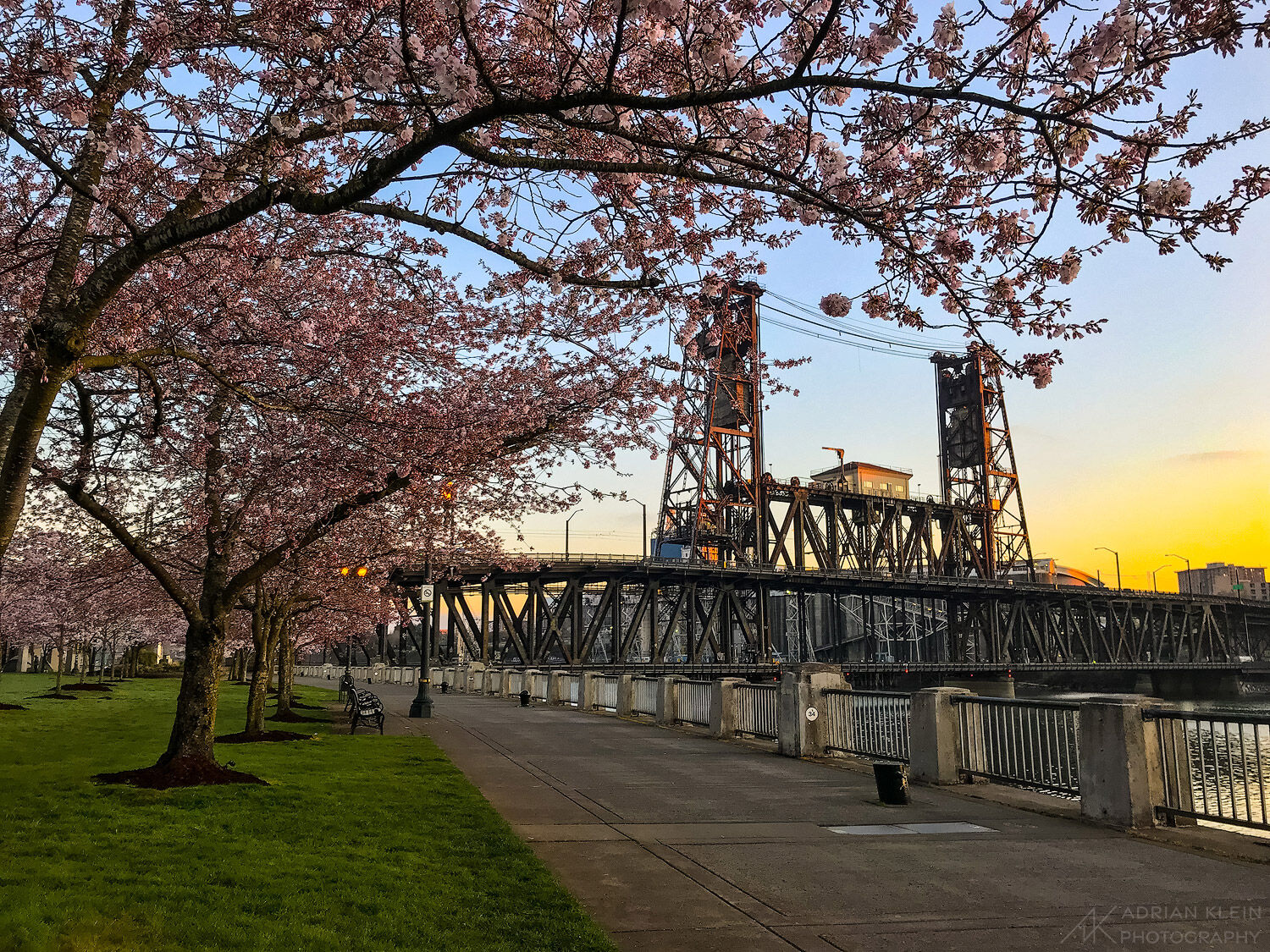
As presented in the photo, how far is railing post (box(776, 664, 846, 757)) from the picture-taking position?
15.8 m

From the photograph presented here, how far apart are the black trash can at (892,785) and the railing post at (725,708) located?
8.38 metres

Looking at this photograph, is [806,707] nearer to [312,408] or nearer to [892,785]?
[892,785]

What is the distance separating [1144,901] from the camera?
21.3 ft

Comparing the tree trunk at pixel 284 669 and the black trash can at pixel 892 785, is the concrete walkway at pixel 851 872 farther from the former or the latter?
the tree trunk at pixel 284 669

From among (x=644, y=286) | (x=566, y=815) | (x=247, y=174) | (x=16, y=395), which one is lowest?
(x=566, y=815)

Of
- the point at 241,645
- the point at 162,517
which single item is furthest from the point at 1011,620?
the point at 162,517

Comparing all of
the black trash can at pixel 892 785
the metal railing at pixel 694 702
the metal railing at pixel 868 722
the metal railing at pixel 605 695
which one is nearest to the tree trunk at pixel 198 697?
the black trash can at pixel 892 785

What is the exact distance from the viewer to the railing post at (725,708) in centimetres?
1948

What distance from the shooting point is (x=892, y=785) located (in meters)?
10.8

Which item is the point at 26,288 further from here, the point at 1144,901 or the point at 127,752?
the point at 1144,901

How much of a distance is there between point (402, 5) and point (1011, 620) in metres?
114

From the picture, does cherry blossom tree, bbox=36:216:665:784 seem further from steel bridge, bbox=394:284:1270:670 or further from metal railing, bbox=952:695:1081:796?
steel bridge, bbox=394:284:1270:670

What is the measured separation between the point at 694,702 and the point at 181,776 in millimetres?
12830

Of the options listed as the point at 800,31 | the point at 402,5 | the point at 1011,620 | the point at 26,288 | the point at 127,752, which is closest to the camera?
the point at 402,5
